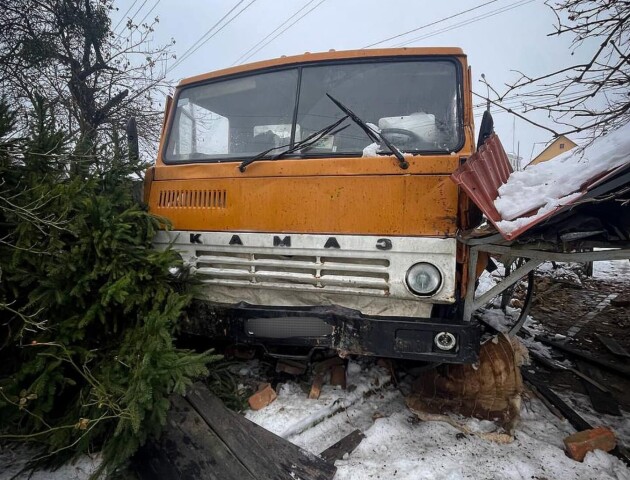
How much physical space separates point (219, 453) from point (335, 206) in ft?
5.46

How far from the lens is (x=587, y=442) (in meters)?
2.58

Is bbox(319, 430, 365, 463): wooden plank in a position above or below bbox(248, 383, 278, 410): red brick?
below

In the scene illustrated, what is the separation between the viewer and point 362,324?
261 cm

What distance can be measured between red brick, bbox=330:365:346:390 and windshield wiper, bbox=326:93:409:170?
1.78 meters

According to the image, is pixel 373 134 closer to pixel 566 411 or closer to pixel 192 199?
pixel 192 199

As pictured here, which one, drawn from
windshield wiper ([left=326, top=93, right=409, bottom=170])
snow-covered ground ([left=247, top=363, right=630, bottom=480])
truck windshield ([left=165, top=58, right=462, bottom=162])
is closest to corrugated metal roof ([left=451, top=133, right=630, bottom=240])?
truck windshield ([left=165, top=58, right=462, bottom=162])

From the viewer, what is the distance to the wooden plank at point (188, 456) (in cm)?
221

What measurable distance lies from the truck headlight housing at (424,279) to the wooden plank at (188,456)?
1436mm

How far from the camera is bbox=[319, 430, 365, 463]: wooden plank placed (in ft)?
8.22

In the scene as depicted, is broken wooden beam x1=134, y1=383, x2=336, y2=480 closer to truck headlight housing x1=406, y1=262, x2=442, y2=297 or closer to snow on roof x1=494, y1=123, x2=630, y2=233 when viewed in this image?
truck headlight housing x1=406, y1=262, x2=442, y2=297

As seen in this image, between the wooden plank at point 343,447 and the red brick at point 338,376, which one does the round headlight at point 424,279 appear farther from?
the red brick at point 338,376

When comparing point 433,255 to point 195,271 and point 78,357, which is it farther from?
point 78,357

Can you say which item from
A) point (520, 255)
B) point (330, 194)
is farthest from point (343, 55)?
point (520, 255)

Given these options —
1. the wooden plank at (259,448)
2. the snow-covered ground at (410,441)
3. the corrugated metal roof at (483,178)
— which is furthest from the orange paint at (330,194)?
the snow-covered ground at (410,441)
